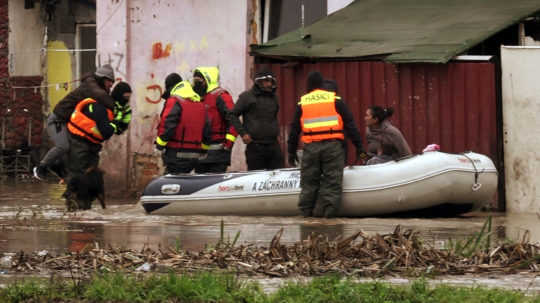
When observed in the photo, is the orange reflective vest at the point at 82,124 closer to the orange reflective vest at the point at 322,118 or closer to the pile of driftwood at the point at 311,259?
the orange reflective vest at the point at 322,118

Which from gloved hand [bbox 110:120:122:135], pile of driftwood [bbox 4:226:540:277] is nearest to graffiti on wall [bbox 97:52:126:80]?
gloved hand [bbox 110:120:122:135]

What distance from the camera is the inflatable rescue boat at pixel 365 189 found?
1230 cm

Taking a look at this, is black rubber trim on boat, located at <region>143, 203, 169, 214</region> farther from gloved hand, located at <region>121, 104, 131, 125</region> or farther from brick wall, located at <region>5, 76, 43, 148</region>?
brick wall, located at <region>5, 76, 43, 148</region>

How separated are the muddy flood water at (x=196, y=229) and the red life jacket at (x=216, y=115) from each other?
4.13ft

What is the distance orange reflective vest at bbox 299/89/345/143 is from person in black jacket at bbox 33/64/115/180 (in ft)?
7.68

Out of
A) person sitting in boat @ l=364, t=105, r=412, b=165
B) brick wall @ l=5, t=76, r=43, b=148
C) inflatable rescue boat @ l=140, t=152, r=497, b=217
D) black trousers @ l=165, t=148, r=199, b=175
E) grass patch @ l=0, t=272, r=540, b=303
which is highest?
brick wall @ l=5, t=76, r=43, b=148

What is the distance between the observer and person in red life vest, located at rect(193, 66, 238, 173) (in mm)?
13648

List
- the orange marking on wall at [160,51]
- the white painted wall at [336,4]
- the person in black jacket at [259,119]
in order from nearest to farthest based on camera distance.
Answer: the person in black jacket at [259,119] → the white painted wall at [336,4] → the orange marking on wall at [160,51]

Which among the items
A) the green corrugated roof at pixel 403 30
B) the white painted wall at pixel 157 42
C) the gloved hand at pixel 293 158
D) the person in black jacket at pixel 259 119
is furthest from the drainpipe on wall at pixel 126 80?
the gloved hand at pixel 293 158

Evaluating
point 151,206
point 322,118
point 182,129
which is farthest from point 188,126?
point 322,118

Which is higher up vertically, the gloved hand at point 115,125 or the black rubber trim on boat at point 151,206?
the gloved hand at point 115,125

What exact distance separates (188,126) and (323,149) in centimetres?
174

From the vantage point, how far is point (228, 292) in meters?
6.38

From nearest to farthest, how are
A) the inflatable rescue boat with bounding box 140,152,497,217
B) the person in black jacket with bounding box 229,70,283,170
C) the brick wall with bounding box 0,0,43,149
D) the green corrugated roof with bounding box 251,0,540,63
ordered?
the inflatable rescue boat with bounding box 140,152,497,217 → the person in black jacket with bounding box 229,70,283,170 → the green corrugated roof with bounding box 251,0,540,63 → the brick wall with bounding box 0,0,43,149
